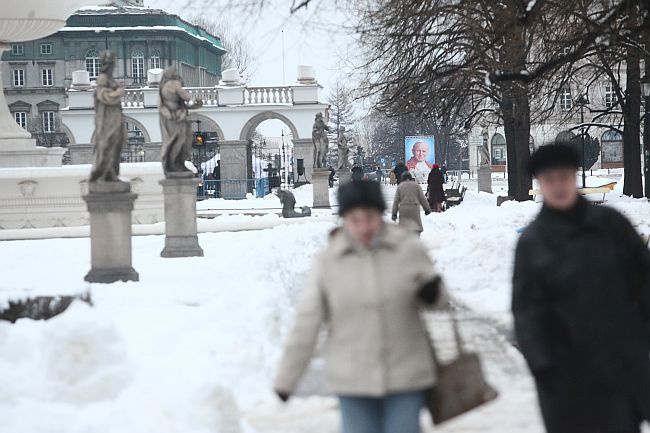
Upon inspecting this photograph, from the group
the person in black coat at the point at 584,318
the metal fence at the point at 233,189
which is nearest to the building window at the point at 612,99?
the metal fence at the point at 233,189

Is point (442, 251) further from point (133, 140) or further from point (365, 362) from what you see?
point (133, 140)

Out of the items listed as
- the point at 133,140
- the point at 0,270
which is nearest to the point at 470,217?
the point at 0,270

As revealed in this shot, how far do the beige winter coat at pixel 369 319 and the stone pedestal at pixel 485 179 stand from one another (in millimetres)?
56471

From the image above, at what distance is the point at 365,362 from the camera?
222 inches

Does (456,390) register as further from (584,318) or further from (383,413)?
(584,318)

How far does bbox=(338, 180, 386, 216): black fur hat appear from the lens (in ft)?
19.1

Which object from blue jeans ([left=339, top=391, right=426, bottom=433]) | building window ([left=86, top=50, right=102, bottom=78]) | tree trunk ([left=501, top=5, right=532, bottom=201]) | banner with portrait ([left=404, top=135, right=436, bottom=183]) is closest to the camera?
blue jeans ([left=339, top=391, right=426, bottom=433])

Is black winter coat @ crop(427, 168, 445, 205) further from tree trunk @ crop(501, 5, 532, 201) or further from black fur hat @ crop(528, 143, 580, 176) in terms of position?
black fur hat @ crop(528, 143, 580, 176)

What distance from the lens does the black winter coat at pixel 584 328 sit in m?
5.85

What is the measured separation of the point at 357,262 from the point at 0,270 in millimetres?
14267

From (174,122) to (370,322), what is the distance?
1607cm

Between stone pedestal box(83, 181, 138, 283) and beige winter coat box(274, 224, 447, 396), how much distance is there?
10870mm

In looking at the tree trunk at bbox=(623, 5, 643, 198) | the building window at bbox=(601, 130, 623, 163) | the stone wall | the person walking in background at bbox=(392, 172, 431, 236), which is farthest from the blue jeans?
the building window at bbox=(601, 130, 623, 163)

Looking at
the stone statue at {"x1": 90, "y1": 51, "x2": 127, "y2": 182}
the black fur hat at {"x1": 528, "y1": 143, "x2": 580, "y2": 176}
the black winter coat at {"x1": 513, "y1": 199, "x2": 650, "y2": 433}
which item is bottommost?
the black winter coat at {"x1": 513, "y1": 199, "x2": 650, "y2": 433}
